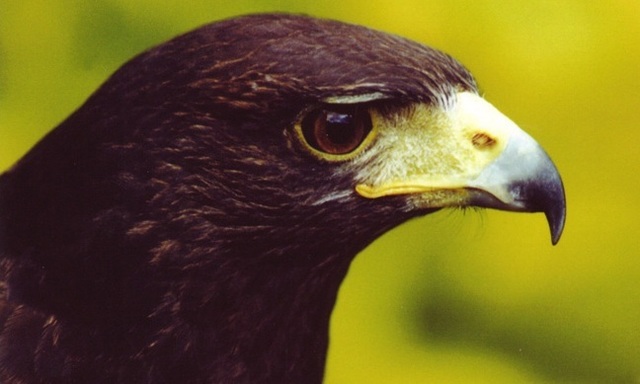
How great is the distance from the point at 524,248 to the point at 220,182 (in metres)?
0.67

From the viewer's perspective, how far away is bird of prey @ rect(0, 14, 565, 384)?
1.31 metres

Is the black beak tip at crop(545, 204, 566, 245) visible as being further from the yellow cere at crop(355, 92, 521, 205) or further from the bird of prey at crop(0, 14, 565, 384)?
the yellow cere at crop(355, 92, 521, 205)

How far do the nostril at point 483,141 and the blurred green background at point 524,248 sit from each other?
1.19 feet

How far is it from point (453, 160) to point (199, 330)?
45 cm

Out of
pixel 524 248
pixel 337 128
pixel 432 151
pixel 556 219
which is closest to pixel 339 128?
pixel 337 128

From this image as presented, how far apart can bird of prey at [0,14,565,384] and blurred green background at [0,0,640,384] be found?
30 centimetres

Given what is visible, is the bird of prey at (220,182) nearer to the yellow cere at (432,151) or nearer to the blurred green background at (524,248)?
the yellow cere at (432,151)

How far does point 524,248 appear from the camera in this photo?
1.75 metres

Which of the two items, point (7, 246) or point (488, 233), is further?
point (488, 233)

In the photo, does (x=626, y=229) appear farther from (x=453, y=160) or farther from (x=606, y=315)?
(x=453, y=160)

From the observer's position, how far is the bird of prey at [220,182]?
1311 millimetres

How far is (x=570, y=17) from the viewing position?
66.3 inches

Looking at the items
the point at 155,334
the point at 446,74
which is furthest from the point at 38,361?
the point at 446,74

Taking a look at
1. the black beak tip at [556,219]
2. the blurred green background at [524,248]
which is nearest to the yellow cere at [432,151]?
the black beak tip at [556,219]
